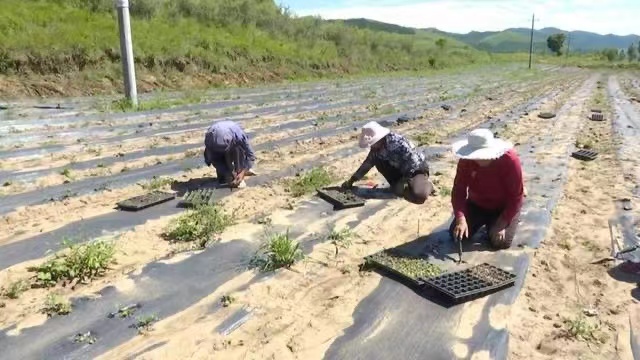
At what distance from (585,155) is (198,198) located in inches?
226

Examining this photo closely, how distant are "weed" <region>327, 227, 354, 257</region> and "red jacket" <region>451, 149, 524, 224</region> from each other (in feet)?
3.02

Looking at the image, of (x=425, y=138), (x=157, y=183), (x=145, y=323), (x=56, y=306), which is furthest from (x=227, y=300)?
(x=425, y=138)

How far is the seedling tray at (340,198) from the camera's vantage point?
5387 millimetres

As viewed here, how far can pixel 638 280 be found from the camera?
12.5ft

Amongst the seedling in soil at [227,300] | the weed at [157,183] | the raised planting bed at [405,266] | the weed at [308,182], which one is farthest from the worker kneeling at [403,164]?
the seedling in soil at [227,300]

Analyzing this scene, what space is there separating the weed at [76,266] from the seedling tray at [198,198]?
1.39 m

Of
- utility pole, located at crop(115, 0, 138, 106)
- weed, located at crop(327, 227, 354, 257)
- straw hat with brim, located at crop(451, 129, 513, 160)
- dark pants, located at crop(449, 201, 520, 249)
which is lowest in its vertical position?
weed, located at crop(327, 227, 354, 257)

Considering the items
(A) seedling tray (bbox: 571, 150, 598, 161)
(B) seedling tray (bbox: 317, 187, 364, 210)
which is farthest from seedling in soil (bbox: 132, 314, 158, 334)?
(A) seedling tray (bbox: 571, 150, 598, 161)

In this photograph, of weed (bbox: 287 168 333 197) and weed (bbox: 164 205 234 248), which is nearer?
weed (bbox: 164 205 234 248)

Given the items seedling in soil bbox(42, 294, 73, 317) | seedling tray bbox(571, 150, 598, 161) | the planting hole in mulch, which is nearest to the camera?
seedling in soil bbox(42, 294, 73, 317)

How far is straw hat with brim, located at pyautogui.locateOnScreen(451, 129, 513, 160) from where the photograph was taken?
12.6 feet

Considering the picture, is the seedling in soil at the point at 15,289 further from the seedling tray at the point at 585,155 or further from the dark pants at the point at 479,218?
the seedling tray at the point at 585,155

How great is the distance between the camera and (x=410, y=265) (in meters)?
3.94

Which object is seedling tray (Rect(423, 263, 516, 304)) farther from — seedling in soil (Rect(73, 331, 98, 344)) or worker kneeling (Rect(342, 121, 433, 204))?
seedling in soil (Rect(73, 331, 98, 344))
